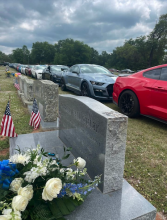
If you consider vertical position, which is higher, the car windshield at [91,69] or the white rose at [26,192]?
the car windshield at [91,69]

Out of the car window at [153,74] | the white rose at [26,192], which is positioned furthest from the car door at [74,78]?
the white rose at [26,192]

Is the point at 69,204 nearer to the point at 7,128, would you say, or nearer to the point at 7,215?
the point at 7,215

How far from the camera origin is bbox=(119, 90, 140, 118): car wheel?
4.98m

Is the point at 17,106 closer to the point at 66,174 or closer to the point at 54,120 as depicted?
the point at 54,120

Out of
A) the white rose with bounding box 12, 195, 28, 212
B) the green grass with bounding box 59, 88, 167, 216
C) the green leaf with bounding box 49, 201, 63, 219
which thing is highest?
the white rose with bounding box 12, 195, 28, 212

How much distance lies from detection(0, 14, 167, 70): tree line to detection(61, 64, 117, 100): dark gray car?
Answer: 3938 centimetres

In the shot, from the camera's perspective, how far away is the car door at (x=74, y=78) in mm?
8117

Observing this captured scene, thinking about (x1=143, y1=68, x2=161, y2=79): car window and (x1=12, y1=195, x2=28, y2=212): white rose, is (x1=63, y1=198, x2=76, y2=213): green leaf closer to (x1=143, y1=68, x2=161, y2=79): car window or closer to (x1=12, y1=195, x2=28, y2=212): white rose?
(x1=12, y1=195, x2=28, y2=212): white rose

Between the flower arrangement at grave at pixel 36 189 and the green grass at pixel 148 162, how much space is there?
109 cm

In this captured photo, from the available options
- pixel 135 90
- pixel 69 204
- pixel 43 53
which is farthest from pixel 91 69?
pixel 43 53

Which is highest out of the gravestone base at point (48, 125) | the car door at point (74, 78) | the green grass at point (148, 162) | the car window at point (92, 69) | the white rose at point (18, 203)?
the car window at point (92, 69)

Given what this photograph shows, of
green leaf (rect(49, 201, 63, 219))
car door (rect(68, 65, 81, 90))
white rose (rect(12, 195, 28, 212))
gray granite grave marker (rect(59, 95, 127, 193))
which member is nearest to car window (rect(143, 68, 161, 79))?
gray granite grave marker (rect(59, 95, 127, 193))

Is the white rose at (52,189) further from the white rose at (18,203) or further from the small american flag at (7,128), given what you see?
the small american flag at (7,128)

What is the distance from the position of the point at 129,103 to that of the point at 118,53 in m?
57.1
